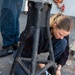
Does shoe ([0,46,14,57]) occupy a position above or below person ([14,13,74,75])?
below

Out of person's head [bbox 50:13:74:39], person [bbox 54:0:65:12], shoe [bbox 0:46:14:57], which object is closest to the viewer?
person's head [bbox 50:13:74:39]

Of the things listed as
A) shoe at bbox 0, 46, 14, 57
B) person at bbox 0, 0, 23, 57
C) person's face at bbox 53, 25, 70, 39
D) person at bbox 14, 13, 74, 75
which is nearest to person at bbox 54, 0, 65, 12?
person at bbox 0, 0, 23, 57

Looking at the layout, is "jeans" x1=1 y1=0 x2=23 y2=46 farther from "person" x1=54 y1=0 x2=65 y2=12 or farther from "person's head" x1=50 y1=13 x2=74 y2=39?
"person" x1=54 y1=0 x2=65 y2=12

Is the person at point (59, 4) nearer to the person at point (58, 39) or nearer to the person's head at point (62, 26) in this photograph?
the person at point (58, 39)

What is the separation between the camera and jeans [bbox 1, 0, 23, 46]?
6.64 ft

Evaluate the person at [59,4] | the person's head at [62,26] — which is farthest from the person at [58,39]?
the person at [59,4]

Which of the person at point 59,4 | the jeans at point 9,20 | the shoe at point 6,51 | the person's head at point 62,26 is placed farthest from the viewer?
the person at point 59,4

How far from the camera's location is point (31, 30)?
141 cm

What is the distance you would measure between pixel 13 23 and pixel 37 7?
0.82 metres

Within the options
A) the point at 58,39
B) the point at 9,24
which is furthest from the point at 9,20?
the point at 58,39

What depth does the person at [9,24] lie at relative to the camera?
2.03 meters

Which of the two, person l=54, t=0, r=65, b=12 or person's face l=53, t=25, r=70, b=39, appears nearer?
person's face l=53, t=25, r=70, b=39

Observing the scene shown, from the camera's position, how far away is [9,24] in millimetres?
2105

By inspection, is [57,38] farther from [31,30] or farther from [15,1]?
[15,1]
